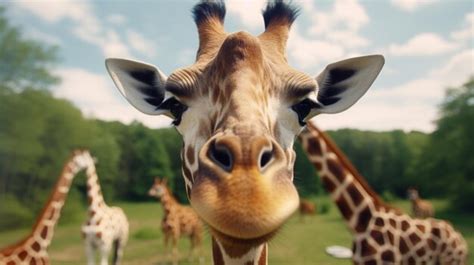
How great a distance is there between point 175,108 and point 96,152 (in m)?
32.0

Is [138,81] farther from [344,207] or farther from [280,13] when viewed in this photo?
[344,207]

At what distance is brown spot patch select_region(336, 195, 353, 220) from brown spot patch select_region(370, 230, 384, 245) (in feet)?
1.09

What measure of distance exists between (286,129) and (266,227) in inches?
26.8

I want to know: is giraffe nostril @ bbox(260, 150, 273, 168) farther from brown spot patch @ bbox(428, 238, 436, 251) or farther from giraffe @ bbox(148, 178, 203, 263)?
giraffe @ bbox(148, 178, 203, 263)

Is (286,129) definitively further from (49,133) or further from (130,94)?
(49,133)

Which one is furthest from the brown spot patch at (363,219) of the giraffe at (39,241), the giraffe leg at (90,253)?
the giraffe leg at (90,253)

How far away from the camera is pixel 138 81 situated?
233cm

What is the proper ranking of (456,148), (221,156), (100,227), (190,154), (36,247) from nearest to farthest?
(221,156)
(190,154)
(36,247)
(100,227)
(456,148)

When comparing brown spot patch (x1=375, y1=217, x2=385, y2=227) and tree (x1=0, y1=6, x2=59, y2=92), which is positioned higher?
tree (x1=0, y1=6, x2=59, y2=92)

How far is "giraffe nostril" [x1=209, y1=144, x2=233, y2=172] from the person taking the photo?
1253 mm

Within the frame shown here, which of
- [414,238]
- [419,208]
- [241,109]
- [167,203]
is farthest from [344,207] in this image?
[419,208]

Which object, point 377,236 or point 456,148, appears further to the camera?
point 456,148

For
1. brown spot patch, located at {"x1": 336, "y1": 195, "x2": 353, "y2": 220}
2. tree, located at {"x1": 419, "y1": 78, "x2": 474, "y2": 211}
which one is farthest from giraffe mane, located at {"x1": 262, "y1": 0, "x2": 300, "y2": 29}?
tree, located at {"x1": 419, "y1": 78, "x2": 474, "y2": 211}

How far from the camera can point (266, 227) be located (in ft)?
3.80
